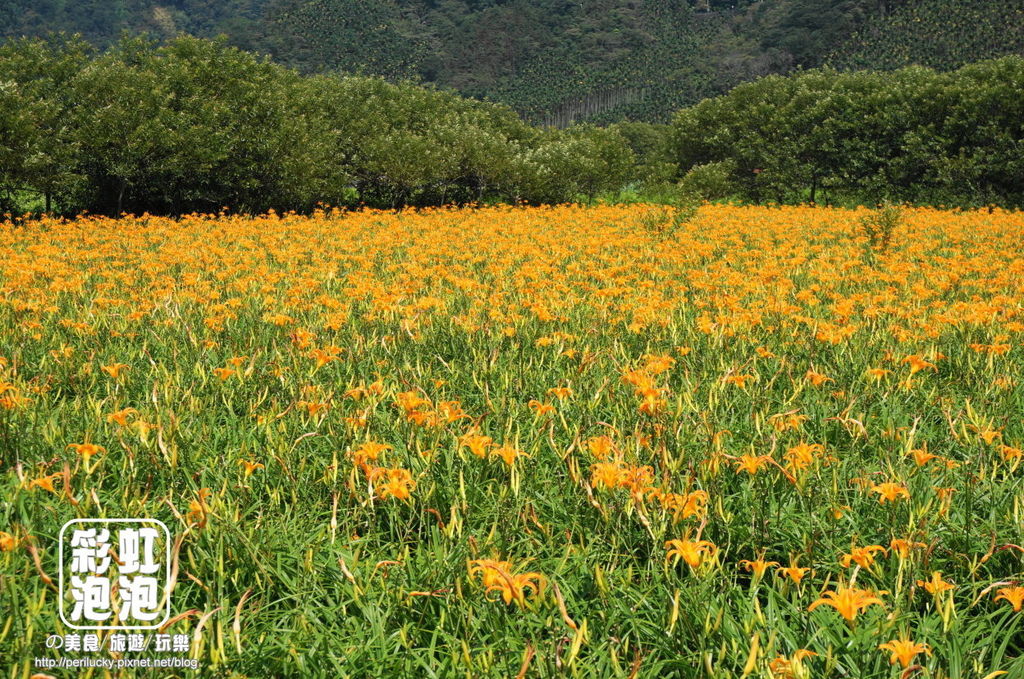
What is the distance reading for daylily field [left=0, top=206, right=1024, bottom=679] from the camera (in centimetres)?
175

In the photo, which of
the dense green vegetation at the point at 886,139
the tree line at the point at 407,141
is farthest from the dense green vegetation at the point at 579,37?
the tree line at the point at 407,141

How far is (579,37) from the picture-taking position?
467ft

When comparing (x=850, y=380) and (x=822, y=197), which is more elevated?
(x=822, y=197)

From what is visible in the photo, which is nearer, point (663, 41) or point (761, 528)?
point (761, 528)

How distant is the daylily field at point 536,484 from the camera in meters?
1.75

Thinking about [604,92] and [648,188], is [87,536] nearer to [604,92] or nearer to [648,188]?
[648,188]

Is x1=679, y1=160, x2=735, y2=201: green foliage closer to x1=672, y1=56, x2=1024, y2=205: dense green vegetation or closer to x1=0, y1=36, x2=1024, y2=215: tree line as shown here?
x1=0, y1=36, x2=1024, y2=215: tree line

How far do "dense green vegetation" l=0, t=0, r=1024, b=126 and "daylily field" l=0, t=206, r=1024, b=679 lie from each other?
2710 inches

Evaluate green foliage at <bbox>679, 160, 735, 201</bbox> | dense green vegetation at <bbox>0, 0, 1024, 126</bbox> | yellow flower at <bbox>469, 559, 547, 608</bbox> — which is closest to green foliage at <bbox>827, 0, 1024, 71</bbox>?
dense green vegetation at <bbox>0, 0, 1024, 126</bbox>

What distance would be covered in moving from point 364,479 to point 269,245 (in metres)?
7.90

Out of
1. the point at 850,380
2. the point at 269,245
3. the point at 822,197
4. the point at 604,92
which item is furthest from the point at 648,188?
the point at 604,92

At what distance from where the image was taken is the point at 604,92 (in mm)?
118500

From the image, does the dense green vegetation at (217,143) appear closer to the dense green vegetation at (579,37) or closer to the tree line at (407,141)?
the tree line at (407,141)

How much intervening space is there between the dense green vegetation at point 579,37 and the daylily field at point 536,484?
68.8 metres
